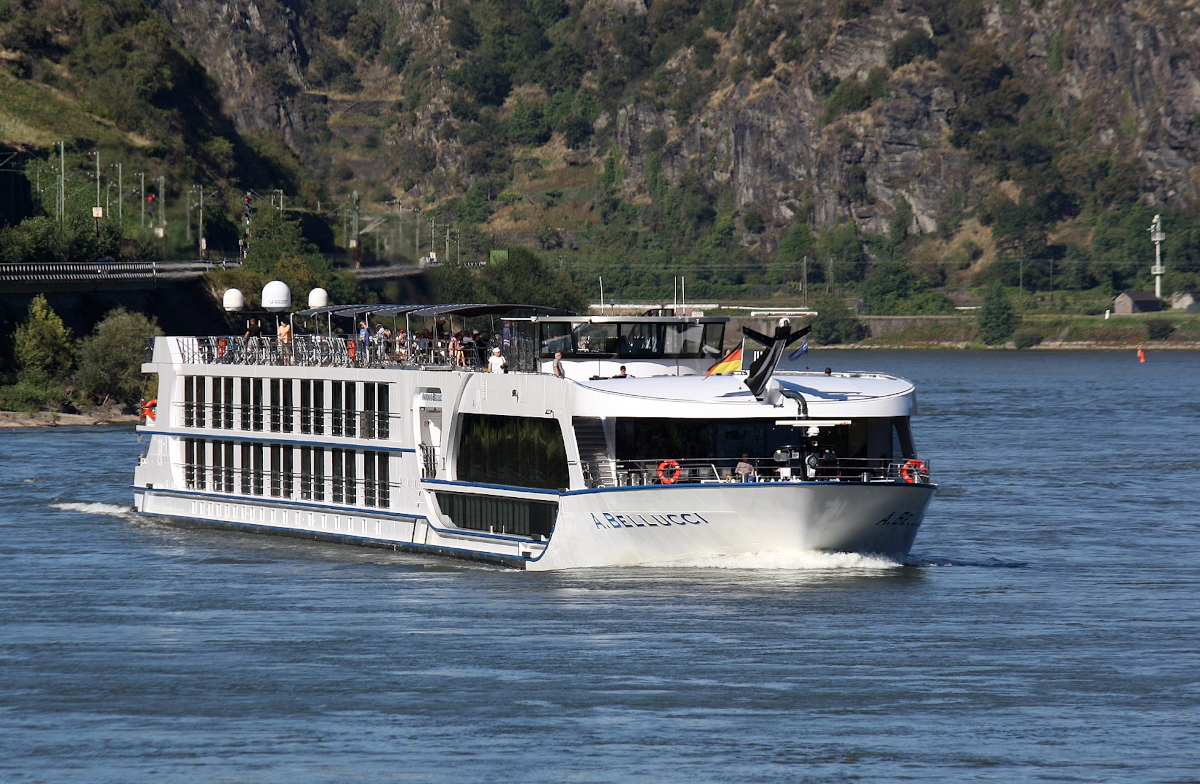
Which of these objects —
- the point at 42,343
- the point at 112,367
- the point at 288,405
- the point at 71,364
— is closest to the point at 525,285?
the point at 71,364

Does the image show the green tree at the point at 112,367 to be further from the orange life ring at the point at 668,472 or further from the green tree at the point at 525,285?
the green tree at the point at 525,285

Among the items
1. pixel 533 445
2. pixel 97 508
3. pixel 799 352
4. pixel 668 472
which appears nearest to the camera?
pixel 668 472

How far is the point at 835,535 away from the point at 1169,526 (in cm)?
→ 1876

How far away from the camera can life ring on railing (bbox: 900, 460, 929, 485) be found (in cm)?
3500

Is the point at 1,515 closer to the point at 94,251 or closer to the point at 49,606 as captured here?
the point at 49,606

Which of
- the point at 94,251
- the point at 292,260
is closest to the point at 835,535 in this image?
the point at 94,251

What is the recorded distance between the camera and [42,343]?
9850 cm

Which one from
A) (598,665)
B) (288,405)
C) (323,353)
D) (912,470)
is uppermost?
(323,353)

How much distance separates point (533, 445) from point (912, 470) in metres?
8.06

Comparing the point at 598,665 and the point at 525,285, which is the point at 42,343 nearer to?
the point at 598,665

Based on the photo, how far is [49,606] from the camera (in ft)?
117

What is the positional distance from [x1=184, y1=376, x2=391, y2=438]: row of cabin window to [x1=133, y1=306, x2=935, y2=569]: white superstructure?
5 cm

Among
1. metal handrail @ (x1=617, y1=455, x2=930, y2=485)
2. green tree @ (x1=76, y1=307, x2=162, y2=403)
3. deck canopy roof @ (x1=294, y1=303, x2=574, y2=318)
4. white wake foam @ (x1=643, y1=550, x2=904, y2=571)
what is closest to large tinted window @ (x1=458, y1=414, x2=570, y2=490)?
metal handrail @ (x1=617, y1=455, x2=930, y2=485)

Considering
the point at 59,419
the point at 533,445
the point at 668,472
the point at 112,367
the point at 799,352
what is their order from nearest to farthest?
the point at 668,472 → the point at 799,352 → the point at 533,445 → the point at 59,419 → the point at 112,367
